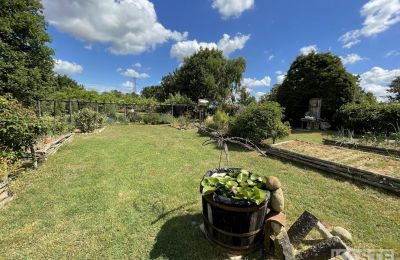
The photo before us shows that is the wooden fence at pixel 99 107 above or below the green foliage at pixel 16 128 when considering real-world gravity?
above

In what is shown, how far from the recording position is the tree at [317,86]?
44.0ft

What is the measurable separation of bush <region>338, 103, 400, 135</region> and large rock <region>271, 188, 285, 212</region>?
9.53 metres

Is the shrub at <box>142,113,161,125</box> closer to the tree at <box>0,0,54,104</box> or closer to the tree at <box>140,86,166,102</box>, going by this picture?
the tree at <box>0,0,54,104</box>

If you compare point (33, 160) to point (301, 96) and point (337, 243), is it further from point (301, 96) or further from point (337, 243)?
point (301, 96)

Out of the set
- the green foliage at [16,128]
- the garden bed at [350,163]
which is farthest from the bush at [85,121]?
the garden bed at [350,163]

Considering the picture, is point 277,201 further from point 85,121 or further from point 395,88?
point 395,88

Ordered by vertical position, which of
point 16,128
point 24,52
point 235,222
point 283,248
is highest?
point 24,52

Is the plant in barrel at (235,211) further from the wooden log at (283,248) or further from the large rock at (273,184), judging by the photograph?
the wooden log at (283,248)

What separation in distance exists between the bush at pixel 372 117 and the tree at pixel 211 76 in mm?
14735

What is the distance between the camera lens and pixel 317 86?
14.3 meters

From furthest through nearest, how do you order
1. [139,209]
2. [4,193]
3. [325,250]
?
[4,193]
[139,209]
[325,250]

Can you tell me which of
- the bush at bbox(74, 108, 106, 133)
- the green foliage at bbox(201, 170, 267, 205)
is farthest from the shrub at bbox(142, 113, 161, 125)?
the green foliage at bbox(201, 170, 267, 205)

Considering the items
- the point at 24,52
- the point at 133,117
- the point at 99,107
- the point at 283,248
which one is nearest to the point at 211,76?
the point at 133,117

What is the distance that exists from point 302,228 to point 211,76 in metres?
23.6
